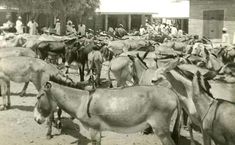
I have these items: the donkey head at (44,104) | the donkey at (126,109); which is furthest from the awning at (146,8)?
the donkey at (126,109)

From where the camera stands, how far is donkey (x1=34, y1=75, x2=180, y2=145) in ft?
23.6

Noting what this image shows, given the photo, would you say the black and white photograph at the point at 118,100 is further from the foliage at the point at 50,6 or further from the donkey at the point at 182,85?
the foliage at the point at 50,6

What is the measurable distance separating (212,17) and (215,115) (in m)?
18.4

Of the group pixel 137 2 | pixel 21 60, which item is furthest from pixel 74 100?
pixel 137 2

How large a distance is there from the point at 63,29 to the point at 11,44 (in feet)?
52.8

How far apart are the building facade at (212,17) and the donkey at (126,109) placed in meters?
17.2

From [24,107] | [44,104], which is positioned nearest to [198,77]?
[44,104]

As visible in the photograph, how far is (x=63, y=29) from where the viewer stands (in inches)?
1468

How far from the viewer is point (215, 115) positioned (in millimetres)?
6602

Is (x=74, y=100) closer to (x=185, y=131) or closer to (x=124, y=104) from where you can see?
(x=124, y=104)

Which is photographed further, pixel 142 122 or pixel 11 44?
pixel 11 44

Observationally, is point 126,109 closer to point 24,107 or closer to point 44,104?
point 44,104

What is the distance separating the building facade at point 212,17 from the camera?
2338 centimetres

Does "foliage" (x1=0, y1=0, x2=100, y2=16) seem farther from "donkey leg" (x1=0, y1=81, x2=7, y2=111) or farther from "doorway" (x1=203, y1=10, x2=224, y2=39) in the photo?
"donkey leg" (x1=0, y1=81, x2=7, y2=111)
